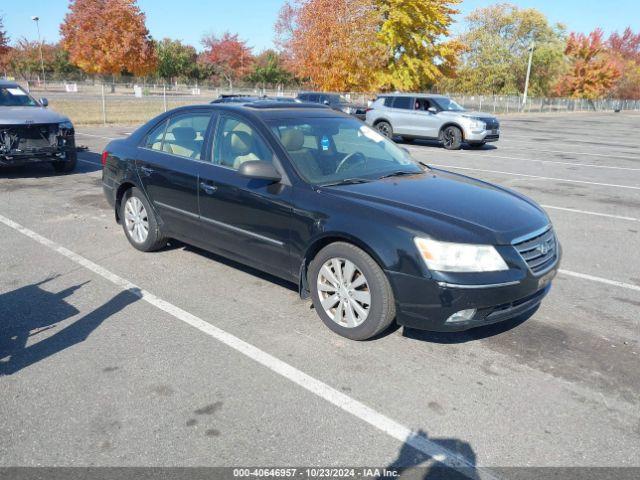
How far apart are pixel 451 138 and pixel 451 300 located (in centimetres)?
1488

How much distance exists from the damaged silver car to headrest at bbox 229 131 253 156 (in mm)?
6489

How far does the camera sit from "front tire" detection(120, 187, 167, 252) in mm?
5570

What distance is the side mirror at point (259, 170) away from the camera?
411 cm

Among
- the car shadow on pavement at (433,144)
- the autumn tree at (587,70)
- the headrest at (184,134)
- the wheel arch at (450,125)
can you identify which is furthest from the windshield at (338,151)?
the autumn tree at (587,70)

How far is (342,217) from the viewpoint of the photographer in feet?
12.5

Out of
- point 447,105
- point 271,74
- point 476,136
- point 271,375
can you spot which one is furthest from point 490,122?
point 271,74

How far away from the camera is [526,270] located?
3625mm

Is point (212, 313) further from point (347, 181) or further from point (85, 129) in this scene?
point (85, 129)

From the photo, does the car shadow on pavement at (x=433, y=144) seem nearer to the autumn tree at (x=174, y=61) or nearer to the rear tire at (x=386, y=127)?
the rear tire at (x=386, y=127)

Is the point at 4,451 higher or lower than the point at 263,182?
lower

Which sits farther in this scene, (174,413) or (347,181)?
(347,181)

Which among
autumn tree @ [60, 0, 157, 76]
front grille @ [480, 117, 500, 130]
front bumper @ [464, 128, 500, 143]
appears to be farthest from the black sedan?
autumn tree @ [60, 0, 157, 76]

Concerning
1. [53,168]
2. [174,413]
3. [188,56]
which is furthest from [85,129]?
[188,56]

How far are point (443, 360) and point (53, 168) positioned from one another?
1017cm
